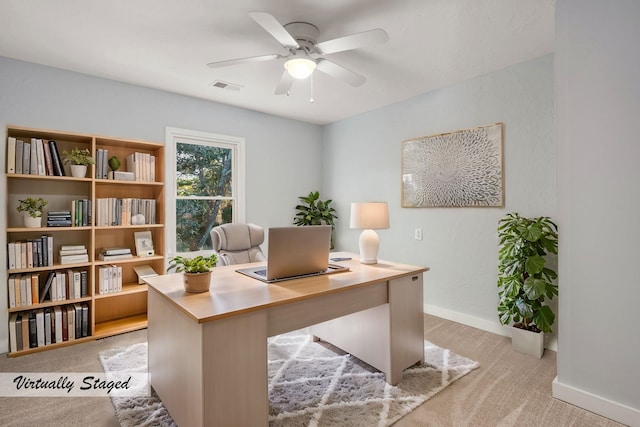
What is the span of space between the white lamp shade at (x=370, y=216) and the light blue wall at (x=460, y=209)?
4.22ft

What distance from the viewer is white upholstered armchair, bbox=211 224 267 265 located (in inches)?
111

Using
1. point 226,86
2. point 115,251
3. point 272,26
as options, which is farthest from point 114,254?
point 272,26

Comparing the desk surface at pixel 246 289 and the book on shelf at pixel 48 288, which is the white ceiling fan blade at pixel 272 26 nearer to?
the desk surface at pixel 246 289

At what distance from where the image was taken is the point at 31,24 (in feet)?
7.27

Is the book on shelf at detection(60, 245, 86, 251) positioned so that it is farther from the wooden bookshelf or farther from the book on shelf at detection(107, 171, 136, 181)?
the book on shelf at detection(107, 171, 136, 181)

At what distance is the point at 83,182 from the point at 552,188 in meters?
4.16

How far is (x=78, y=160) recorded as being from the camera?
285 centimetres

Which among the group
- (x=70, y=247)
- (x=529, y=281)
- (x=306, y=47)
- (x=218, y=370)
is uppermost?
(x=306, y=47)

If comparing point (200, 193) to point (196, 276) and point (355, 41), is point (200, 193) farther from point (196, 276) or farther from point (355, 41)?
point (355, 41)

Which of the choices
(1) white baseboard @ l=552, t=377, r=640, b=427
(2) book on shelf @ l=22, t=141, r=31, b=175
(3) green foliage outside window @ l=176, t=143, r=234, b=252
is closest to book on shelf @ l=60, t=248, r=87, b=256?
(2) book on shelf @ l=22, t=141, r=31, b=175

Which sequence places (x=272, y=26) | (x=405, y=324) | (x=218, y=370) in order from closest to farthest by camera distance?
(x=218, y=370), (x=272, y=26), (x=405, y=324)

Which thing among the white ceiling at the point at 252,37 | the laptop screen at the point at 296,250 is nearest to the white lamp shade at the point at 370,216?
the laptop screen at the point at 296,250

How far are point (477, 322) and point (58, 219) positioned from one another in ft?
12.9

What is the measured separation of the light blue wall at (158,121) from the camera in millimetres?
2750
